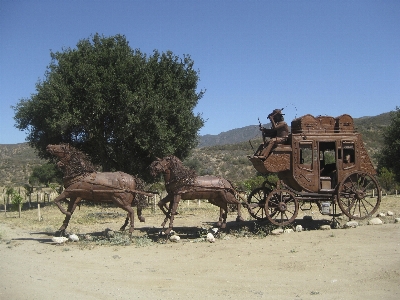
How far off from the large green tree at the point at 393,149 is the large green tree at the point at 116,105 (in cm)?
1651

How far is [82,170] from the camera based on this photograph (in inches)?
491

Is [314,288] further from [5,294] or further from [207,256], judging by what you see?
[5,294]

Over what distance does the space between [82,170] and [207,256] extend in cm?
491

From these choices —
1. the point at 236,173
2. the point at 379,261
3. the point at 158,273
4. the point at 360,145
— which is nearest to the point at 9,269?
the point at 158,273

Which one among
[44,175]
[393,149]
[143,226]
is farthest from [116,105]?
[44,175]

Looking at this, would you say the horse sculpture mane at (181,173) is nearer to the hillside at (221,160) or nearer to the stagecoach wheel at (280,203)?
the stagecoach wheel at (280,203)

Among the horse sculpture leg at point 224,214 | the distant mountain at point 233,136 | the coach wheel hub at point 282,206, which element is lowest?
the horse sculpture leg at point 224,214

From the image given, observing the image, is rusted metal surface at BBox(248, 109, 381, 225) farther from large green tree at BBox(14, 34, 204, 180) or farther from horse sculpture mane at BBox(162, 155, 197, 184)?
large green tree at BBox(14, 34, 204, 180)

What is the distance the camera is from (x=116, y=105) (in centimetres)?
2195

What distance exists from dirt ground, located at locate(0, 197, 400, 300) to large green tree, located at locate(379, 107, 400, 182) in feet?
65.2

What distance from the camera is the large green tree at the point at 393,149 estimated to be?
31.4 metres

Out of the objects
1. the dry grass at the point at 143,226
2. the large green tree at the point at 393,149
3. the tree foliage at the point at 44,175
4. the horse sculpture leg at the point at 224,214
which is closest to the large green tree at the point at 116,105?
the dry grass at the point at 143,226

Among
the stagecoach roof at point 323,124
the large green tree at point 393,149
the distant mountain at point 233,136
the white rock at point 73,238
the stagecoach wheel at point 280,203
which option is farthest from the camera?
the distant mountain at point 233,136

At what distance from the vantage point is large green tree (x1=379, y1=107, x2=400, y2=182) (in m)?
31.4
